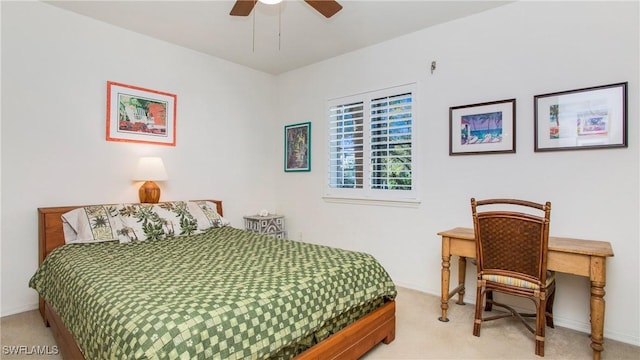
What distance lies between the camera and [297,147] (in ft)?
14.1

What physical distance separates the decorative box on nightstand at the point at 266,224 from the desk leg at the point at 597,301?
3030 mm

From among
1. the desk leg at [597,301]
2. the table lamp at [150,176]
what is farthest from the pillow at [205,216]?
the desk leg at [597,301]

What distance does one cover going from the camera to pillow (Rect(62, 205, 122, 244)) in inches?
99.9

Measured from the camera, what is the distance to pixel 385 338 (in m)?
2.16

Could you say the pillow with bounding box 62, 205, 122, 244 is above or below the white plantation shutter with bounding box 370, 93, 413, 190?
below

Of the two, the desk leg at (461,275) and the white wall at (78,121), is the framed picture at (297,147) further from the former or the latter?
the desk leg at (461,275)

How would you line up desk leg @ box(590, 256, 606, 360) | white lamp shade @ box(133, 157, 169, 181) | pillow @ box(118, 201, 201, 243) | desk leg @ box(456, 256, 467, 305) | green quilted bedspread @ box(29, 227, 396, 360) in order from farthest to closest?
white lamp shade @ box(133, 157, 169, 181), desk leg @ box(456, 256, 467, 305), pillow @ box(118, 201, 201, 243), desk leg @ box(590, 256, 606, 360), green quilted bedspread @ box(29, 227, 396, 360)

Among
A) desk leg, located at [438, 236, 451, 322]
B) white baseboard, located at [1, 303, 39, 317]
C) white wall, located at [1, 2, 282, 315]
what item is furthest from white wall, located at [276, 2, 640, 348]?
white baseboard, located at [1, 303, 39, 317]

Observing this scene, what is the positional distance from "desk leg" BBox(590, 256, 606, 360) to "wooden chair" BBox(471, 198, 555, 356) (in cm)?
24

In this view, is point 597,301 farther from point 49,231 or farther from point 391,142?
point 49,231

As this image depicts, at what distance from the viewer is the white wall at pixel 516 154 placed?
227cm

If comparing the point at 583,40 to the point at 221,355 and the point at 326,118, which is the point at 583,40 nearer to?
the point at 326,118

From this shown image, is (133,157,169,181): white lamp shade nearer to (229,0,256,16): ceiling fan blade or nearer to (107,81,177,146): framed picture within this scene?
(107,81,177,146): framed picture

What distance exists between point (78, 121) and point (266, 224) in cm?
212
